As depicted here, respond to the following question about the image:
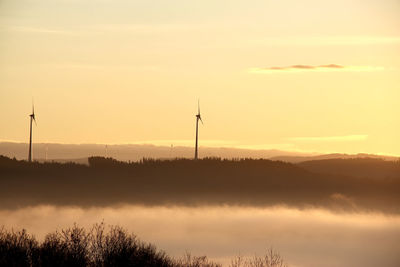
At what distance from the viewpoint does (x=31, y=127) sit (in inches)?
7032

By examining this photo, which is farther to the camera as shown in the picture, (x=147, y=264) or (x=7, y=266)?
(x=147, y=264)

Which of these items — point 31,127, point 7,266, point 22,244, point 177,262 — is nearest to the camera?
point 7,266

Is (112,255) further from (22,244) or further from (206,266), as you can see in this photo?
(206,266)

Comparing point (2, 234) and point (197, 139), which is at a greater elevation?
point (197, 139)

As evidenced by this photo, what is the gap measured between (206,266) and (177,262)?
422cm

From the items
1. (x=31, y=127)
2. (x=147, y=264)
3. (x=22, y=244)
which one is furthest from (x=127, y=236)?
(x=31, y=127)

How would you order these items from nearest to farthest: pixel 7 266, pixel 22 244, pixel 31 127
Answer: pixel 7 266, pixel 22 244, pixel 31 127

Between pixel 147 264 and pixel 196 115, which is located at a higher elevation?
pixel 196 115

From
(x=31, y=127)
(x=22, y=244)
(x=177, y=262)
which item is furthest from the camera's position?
(x=31, y=127)

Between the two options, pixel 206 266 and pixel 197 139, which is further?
pixel 197 139

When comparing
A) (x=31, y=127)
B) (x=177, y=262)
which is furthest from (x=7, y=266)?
(x=31, y=127)

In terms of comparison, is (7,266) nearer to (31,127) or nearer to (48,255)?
(48,255)

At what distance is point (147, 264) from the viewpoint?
99.7 metres

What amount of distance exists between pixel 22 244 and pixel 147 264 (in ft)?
37.8
